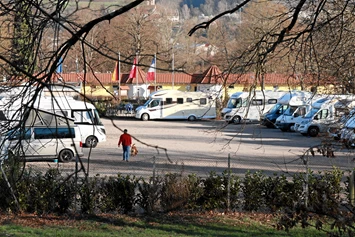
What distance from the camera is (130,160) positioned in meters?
26.6

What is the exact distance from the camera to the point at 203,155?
29.3 meters

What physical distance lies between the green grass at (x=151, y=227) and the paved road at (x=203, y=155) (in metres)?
Result: 1.46

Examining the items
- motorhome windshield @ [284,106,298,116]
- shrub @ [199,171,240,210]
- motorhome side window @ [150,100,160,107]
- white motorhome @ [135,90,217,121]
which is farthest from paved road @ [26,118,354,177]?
motorhome side window @ [150,100,160,107]

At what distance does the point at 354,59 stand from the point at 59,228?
727cm

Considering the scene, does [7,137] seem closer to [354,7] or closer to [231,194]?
[354,7]

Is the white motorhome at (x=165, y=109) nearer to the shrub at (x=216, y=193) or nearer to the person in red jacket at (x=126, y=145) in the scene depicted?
the person in red jacket at (x=126, y=145)

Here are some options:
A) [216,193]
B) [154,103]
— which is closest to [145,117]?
[154,103]

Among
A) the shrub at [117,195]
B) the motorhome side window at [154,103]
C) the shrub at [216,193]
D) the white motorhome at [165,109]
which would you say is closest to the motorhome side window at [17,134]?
the shrub at [117,195]

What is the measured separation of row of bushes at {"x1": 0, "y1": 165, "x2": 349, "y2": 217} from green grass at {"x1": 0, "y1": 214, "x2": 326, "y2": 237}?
448 millimetres

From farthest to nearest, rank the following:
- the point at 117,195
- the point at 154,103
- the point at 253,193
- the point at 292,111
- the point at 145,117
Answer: the point at 145,117 < the point at 154,103 < the point at 292,111 < the point at 253,193 < the point at 117,195

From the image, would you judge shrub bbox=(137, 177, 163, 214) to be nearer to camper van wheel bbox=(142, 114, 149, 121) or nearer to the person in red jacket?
the person in red jacket

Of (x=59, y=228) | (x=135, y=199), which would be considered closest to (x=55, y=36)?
(x=59, y=228)

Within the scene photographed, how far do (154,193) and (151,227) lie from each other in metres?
1.37

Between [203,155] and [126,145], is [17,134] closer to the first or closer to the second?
[126,145]
